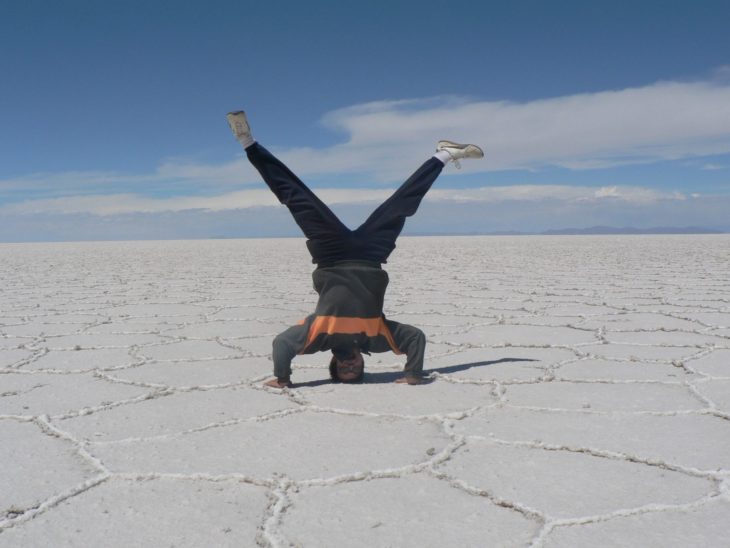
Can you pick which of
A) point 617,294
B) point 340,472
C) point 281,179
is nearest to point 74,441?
point 340,472

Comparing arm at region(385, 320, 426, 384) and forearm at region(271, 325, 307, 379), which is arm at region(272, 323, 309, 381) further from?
arm at region(385, 320, 426, 384)

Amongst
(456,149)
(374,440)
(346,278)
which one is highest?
(456,149)

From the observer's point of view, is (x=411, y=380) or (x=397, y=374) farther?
(x=397, y=374)

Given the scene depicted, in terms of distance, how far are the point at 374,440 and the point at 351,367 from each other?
1.79 ft

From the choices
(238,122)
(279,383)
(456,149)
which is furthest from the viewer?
(456,149)

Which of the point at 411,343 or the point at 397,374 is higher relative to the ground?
the point at 411,343

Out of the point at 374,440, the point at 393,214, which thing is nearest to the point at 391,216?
the point at 393,214

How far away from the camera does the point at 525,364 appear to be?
7.93ft

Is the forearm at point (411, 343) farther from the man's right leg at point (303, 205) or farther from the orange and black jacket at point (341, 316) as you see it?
the man's right leg at point (303, 205)

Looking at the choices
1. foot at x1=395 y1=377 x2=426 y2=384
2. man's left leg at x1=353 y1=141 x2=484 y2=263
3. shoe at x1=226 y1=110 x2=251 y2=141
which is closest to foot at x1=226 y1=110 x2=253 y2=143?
shoe at x1=226 y1=110 x2=251 y2=141

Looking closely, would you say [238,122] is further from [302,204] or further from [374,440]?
[374,440]

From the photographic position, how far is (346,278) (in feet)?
6.60

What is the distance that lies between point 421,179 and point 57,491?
50.7 inches

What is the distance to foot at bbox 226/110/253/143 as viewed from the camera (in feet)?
6.09
